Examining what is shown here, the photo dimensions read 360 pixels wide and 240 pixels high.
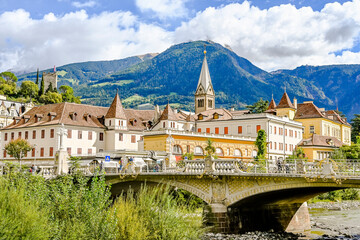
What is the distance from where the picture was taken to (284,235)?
36312mm

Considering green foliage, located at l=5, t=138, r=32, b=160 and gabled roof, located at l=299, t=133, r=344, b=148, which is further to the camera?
gabled roof, located at l=299, t=133, r=344, b=148

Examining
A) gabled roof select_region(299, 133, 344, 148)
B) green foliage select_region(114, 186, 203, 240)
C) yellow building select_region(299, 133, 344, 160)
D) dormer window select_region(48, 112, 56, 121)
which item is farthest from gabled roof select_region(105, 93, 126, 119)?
green foliage select_region(114, 186, 203, 240)

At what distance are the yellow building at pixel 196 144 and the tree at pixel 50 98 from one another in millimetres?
69448

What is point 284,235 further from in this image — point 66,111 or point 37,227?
point 66,111

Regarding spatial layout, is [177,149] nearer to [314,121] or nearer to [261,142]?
[261,142]

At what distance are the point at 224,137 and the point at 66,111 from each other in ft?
94.6

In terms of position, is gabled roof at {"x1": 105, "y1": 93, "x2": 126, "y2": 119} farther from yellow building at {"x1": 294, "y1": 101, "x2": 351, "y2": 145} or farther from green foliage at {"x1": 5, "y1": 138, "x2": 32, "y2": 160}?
yellow building at {"x1": 294, "y1": 101, "x2": 351, "y2": 145}

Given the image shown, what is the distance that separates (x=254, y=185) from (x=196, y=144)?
154ft

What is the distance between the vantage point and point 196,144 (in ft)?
258

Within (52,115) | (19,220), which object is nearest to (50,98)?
(52,115)

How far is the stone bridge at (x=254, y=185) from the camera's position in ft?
96.8

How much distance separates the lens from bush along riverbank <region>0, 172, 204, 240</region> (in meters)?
18.5

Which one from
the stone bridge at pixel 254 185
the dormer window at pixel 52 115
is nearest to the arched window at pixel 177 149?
the dormer window at pixel 52 115

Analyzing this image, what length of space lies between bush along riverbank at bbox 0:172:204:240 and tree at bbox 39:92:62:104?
12062cm
